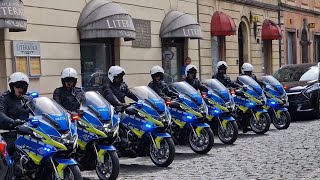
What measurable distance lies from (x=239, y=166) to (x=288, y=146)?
2412 millimetres

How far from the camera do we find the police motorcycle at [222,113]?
11.9 meters

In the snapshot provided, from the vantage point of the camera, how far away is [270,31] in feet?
90.8

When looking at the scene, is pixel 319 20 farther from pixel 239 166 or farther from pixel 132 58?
pixel 239 166

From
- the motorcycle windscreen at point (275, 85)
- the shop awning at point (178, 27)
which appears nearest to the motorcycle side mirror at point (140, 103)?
the motorcycle windscreen at point (275, 85)

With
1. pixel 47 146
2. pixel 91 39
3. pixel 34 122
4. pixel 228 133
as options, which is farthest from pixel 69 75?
pixel 91 39

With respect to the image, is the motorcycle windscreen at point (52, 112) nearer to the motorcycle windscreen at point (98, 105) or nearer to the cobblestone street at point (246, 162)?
the motorcycle windscreen at point (98, 105)

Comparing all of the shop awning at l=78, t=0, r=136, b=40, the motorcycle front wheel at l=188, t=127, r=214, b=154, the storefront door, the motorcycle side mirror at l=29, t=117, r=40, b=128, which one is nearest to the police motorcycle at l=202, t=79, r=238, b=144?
the motorcycle front wheel at l=188, t=127, r=214, b=154

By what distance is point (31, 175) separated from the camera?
24.6 ft

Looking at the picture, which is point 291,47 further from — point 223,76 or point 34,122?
point 34,122

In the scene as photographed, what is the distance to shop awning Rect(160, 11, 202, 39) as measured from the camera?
64.6 ft

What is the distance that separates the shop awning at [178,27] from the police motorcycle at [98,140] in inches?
441

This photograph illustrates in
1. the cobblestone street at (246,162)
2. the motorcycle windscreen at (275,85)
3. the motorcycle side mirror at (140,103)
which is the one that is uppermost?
the motorcycle windscreen at (275,85)

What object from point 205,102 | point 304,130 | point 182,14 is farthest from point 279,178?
point 182,14

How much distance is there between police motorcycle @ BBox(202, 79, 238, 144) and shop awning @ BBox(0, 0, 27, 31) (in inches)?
158
